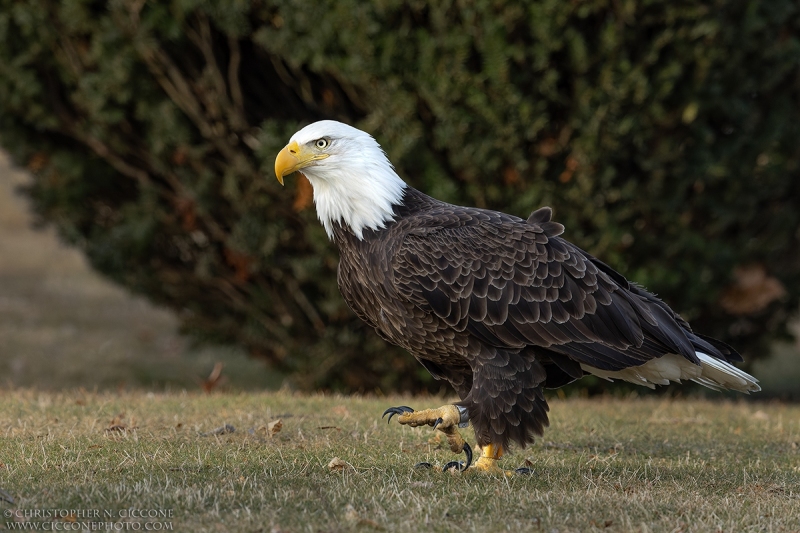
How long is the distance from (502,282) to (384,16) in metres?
3.75

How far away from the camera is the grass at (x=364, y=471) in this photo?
4.57 m

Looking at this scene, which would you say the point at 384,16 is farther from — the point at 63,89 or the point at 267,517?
the point at 267,517

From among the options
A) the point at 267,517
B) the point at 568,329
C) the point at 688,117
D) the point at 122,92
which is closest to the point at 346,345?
the point at 122,92

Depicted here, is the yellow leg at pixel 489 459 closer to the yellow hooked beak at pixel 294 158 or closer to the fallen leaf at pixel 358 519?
the fallen leaf at pixel 358 519

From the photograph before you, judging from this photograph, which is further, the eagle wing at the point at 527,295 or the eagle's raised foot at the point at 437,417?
the eagle wing at the point at 527,295

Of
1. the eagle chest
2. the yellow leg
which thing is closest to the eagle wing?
the eagle chest

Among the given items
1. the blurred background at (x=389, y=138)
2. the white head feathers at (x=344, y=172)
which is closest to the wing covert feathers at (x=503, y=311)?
the white head feathers at (x=344, y=172)

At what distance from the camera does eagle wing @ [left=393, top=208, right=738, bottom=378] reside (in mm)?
5707

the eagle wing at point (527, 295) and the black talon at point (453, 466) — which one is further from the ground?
the eagle wing at point (527, 295)

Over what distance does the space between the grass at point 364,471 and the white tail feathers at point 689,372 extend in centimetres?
51

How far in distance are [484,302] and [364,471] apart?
3.88 ft

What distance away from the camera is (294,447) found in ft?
20.1

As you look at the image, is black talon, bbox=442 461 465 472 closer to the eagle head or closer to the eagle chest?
the eagle chest

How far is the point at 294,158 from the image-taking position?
6.29 metres
